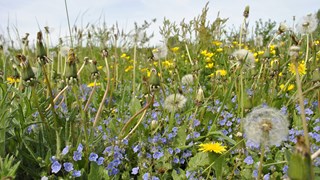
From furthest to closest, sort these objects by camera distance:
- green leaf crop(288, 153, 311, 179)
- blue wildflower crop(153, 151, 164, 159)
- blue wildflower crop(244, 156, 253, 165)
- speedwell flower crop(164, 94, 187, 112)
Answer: speedwell flower crop(164, 94, 187, 112) → blue wildflower crop(153, 151, 164, 159) → blue wildflower crop(244, 156, 253, 165) → green leaf crop(288, 153, 311, 179)

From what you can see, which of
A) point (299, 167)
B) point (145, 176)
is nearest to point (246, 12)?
point (145, 176)

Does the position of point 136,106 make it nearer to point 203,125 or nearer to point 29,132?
point 203,125

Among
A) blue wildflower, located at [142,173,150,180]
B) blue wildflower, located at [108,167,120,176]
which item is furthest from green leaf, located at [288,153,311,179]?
blue wildflower, located at [108,167,120,176]

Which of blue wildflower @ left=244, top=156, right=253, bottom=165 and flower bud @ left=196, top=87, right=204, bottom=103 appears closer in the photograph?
blue wildflower @ left=244, top=156, right=253, bottom=165

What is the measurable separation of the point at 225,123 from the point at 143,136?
1.73 ft

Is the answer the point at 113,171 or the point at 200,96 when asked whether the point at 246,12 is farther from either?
the point at 113,171

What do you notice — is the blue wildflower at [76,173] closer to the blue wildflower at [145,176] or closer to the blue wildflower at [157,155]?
the blue wildflower at [145,176]

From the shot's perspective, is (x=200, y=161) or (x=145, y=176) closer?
(x=145, y=176)

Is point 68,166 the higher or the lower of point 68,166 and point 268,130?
the lower

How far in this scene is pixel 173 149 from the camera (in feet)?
5.36

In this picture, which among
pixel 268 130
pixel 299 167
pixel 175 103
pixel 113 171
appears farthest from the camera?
pixel 175 103

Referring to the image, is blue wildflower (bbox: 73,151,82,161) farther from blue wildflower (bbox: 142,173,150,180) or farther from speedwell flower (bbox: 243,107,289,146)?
speedwell flower (bbox: 243,107,289,146)

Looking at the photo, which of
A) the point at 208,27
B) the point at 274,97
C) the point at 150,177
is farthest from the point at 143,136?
the point at 208,27

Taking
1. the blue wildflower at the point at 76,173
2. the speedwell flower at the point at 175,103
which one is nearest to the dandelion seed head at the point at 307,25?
the speedwell flower at the point at 175,103
